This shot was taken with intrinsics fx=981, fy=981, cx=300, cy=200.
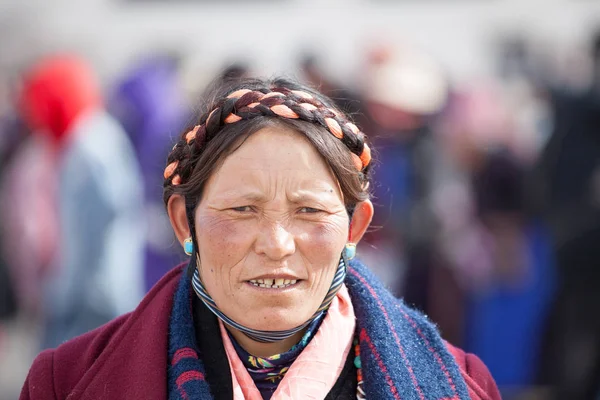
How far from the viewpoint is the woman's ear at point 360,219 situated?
9.36 feet

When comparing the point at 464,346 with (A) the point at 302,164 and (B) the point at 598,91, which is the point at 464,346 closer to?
(B) the point at 598,91

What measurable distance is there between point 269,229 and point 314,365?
1.35 feet

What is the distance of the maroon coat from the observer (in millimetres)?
2680

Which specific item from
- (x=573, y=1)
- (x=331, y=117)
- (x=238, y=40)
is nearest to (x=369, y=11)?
(x=238, y=40)

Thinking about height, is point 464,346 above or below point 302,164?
below

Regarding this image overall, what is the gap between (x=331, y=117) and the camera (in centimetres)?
271

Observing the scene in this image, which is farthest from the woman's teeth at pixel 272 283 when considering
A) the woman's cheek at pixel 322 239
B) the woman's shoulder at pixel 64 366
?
the woman's shoulder at pixel 64 366

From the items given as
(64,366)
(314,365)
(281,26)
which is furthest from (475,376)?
(281,26)

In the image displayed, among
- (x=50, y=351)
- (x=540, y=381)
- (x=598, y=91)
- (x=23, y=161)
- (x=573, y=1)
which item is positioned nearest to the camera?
(x=50, y=351)

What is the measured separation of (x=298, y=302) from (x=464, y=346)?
453 centimetres

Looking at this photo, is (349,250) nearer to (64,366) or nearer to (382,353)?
(382,353)

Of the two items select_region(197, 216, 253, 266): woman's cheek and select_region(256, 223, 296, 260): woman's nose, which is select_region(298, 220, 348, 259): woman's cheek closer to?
select_region(256, 223, 296, 260): woman's nose

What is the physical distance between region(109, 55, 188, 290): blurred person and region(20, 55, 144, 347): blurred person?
1.26 ft

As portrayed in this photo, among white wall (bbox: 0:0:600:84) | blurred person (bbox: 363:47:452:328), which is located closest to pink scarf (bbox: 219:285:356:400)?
blurred person (bbox: 363:47:452:328)
